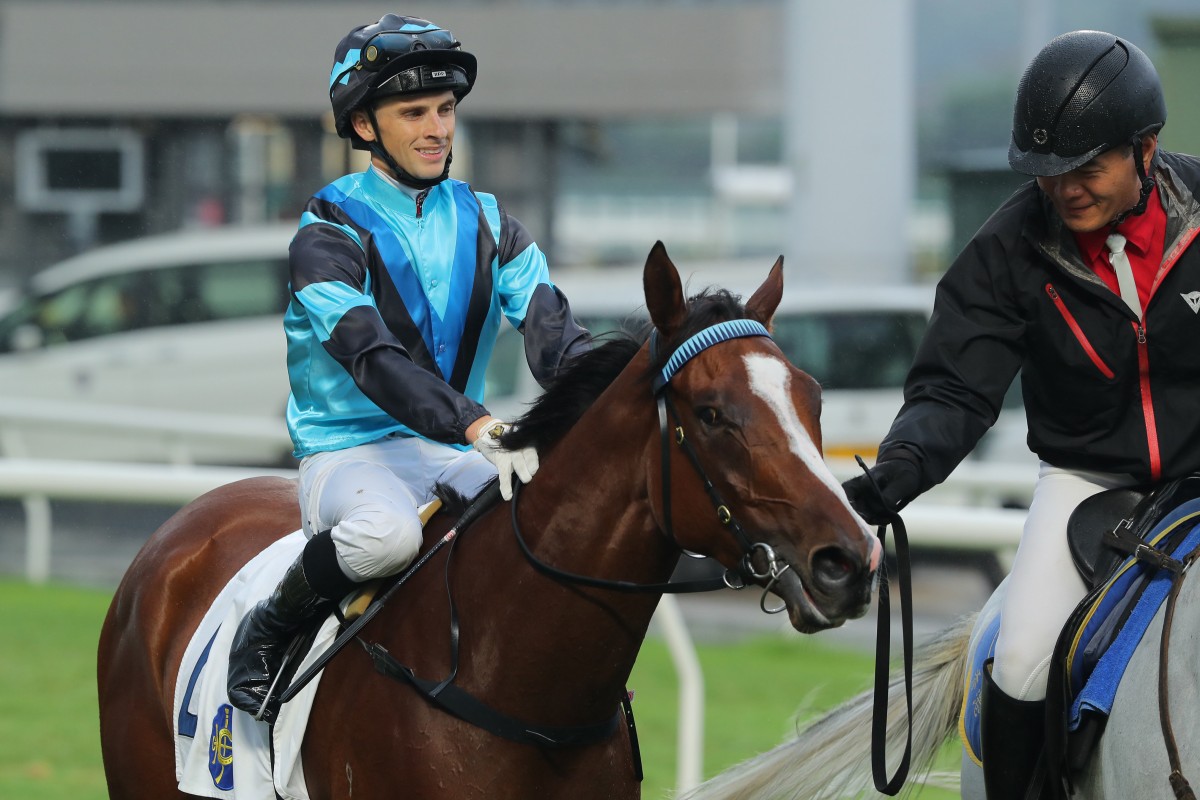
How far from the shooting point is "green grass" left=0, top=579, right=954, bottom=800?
6.08m

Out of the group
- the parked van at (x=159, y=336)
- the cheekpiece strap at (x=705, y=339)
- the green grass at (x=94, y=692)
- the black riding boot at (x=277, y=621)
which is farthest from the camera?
the parked van at (x=159, y=336)

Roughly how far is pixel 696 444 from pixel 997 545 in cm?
376

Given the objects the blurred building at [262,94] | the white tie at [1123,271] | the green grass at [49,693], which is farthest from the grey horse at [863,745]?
the blurred building at [262,94]

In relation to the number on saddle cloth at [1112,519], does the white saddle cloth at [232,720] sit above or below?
below

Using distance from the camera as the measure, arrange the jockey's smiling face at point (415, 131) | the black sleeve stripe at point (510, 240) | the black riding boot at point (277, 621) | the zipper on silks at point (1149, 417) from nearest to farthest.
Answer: the zipper on silks at point (1149, 417) < the black riding boot at point (277, 621) < the jockey's smiling face at point (415, 131) < the black sleeve stripe at point (510, 240)

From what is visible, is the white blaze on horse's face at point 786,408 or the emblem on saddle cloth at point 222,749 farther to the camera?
the emblem on saddle cloth at point 222,749

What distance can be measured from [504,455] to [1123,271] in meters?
1.36

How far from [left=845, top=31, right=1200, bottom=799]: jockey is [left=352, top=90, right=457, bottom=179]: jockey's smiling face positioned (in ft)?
4.05

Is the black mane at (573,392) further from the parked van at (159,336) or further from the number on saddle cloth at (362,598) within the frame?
the parked van at (159,336)

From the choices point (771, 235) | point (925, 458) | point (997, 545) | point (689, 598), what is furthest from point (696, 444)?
point (771, 235)

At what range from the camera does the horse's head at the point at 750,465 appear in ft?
9.18

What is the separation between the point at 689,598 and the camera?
31.3ft

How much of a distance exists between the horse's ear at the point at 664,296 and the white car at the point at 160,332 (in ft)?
38.0

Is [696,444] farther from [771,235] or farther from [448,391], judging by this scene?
[771,235]
